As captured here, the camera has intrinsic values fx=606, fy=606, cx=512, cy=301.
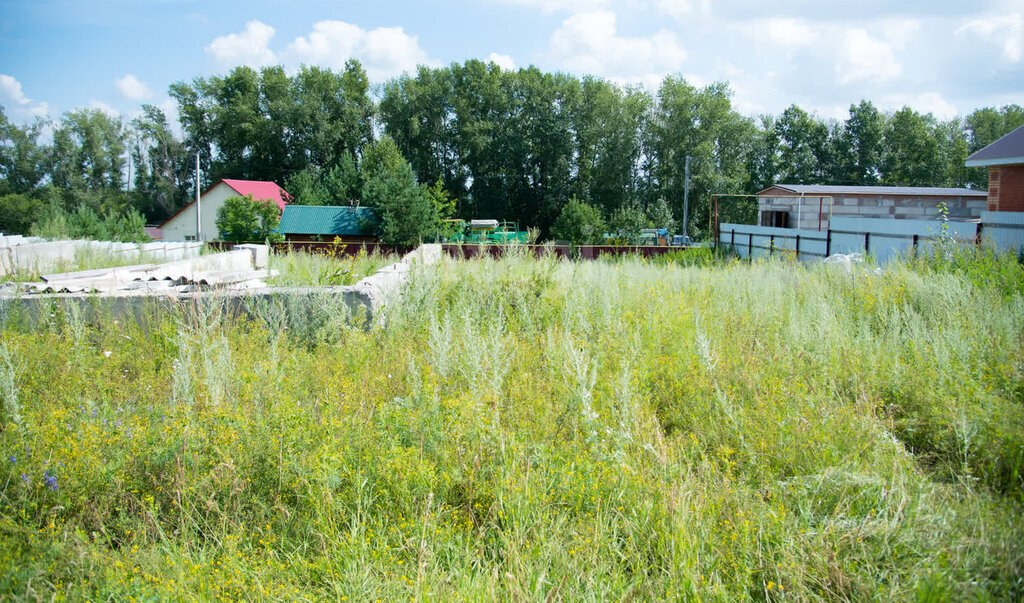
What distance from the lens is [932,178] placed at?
178 ft

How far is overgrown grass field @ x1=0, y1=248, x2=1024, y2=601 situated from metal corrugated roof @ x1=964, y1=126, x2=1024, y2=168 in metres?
16.7

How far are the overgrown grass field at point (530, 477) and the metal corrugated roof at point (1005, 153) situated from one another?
54.8ft

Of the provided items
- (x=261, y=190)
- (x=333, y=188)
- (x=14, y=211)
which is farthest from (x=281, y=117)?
(x=14, y=211)

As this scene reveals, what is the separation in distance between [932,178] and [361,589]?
6532 centimetres

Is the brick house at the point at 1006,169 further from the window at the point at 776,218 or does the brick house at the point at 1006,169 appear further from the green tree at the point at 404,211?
the green tree at the point at 404,211

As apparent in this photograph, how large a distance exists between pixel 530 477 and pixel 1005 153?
865 inches

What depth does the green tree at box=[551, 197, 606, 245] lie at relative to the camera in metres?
38.5

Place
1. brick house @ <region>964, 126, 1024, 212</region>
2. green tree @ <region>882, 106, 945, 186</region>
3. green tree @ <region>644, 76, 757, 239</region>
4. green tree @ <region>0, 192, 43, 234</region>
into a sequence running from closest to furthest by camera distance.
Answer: brick house @ <region>964, 126, 1024, 212</region>
green tree @ <region>644, 76, 757, 239</region>
green tree @ <region>0, 192, 43, 234</region>
green tree @ <region>882, 106, 945, 186</region>

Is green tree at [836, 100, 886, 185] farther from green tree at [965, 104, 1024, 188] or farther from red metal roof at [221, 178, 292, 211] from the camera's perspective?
red metal roof at [221, 178, 292, 211]

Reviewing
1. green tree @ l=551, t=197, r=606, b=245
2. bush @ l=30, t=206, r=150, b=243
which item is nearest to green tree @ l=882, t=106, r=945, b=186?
green tree @ l=551, t=197, r=606, b=245

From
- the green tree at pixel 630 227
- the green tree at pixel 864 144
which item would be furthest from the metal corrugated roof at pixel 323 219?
the green tree at pixel 864 144

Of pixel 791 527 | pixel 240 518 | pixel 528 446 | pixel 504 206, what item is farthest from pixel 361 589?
pixel 504 206

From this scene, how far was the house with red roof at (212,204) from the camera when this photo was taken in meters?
49.9

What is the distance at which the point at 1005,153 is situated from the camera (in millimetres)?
18391
